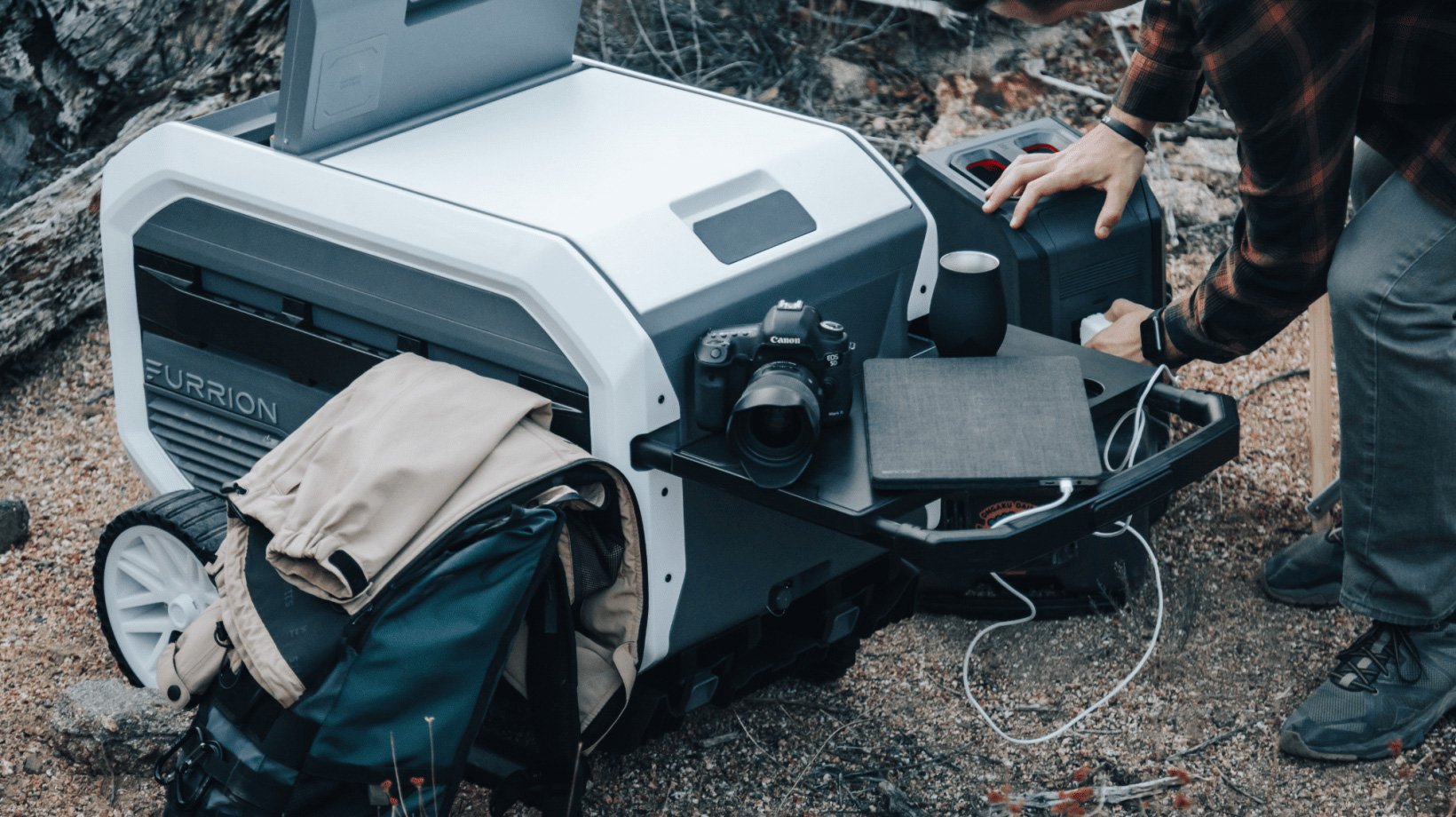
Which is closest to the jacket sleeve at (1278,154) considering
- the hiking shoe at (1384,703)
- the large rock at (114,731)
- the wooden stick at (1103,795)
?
the hiking shoe at (1384,703)

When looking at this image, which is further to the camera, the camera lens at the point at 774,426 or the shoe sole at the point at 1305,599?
the shoe sole at the point at 1305,599

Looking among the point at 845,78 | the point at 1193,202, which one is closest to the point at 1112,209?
the point at 1193,202

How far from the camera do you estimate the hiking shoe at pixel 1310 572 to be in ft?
9.77

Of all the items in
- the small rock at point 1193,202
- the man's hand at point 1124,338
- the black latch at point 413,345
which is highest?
the black latch at point 413,345

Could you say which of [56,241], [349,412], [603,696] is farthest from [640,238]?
[56,241]

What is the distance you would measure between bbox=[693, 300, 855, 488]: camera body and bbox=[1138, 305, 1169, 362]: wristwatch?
71 centimetres

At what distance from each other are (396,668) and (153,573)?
3.09 ft

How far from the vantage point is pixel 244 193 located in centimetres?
240

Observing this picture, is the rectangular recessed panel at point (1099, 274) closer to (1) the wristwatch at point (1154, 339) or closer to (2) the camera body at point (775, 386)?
(1) the wristwatch at point (1154, 339)

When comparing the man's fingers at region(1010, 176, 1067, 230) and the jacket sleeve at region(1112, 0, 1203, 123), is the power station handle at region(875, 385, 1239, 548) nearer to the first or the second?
the man's fingers at region(1010, 176, 1067, 230)

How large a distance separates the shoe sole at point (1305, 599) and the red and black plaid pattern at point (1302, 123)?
29.7 inches

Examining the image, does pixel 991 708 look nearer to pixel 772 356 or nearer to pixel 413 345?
pixel 772 356

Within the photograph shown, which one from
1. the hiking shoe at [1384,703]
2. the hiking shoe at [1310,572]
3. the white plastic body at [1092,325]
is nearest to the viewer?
the hiking shoe at [1384,703]

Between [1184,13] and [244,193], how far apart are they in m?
1.74
